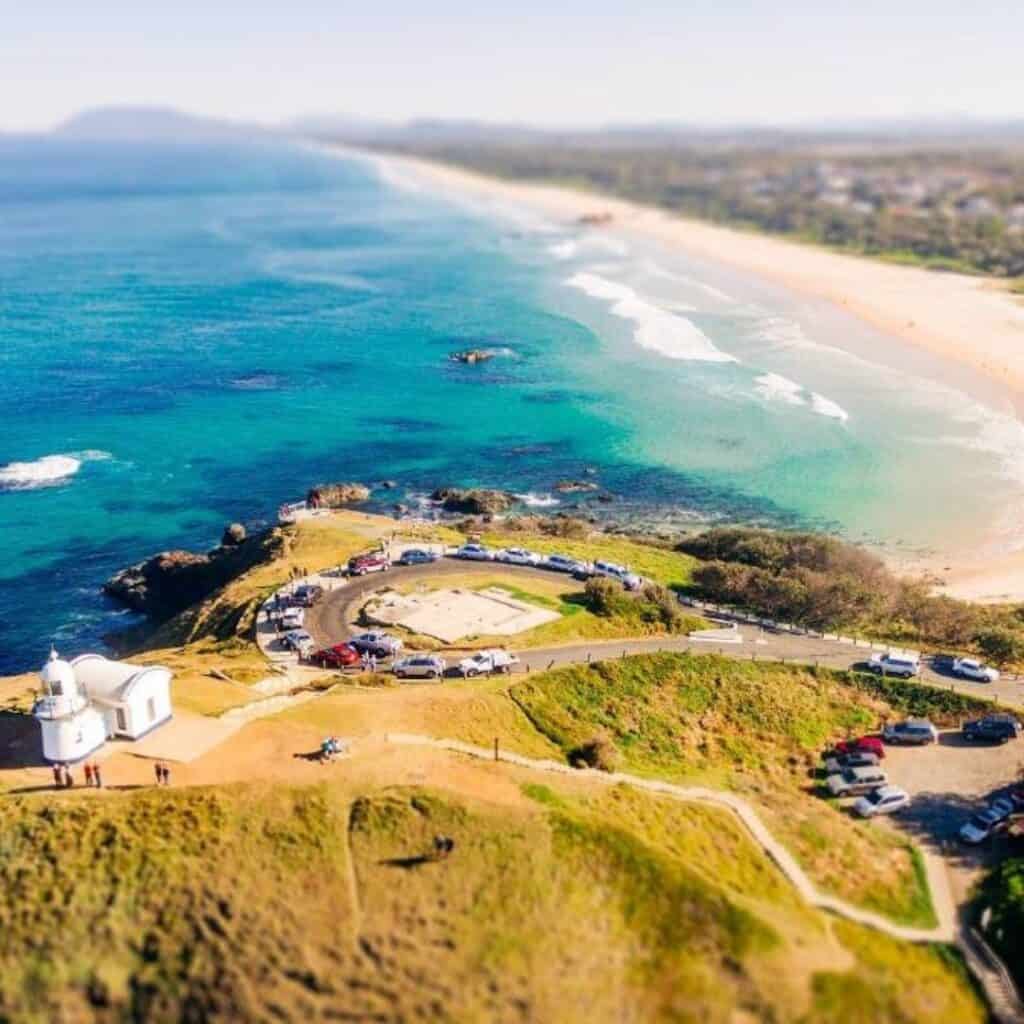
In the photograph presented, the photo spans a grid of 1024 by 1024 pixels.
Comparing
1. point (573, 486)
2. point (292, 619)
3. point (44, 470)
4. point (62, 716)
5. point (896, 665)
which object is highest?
point (62, 716)

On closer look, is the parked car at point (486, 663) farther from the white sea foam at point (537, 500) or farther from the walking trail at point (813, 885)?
the white sea foam at point (537, 500)

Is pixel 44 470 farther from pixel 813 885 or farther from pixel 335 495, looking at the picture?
pixel 813 885

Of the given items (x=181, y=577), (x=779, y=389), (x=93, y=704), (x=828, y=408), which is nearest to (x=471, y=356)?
(x=779, y=389)

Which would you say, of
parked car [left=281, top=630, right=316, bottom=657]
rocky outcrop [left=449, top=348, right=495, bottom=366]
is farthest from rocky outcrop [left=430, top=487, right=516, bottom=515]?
rocky outcrop [left=449, top=348, right=495, bottom=366]

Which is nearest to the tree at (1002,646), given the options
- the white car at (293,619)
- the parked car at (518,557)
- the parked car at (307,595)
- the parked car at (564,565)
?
the parked car at (564,565)

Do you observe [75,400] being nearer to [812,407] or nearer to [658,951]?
[812,407]

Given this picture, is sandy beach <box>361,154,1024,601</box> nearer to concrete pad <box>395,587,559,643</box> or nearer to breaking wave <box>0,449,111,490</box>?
concrete pad <box>395,587,559,643</box>

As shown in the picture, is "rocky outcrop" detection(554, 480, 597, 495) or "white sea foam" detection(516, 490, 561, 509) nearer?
"white sea foam" detection(516, 490, 561, 509)
